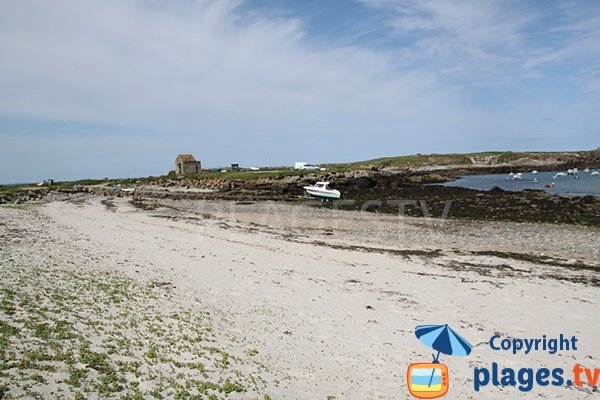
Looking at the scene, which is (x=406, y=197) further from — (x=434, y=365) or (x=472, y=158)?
(x=472, y=158)

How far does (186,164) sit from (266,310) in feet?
337

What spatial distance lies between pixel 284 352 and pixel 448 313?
7071 mm

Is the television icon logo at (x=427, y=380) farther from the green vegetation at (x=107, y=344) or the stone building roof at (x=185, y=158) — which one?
the stone building roof at (x=185, y=158)

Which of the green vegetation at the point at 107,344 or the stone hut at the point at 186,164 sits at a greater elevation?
the stone hut at the point at 186,164

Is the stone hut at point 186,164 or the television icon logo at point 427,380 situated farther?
the stone hut at point 186,164

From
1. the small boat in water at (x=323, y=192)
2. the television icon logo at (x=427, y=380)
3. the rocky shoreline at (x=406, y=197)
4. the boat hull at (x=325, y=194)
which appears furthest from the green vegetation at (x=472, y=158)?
the television icon logo at (x=427, y=380)

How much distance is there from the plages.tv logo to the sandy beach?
0.25m

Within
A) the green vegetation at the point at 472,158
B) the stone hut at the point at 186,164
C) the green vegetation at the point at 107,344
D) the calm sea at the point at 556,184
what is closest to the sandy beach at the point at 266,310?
the green vegetation at the point at 107,344

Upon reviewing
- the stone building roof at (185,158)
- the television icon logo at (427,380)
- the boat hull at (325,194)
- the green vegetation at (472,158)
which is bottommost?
the television icon logo at (427,380)

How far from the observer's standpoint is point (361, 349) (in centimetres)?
1149

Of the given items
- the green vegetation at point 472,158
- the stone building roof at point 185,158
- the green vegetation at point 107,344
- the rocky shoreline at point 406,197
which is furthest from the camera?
the green vegetation at point 472,158

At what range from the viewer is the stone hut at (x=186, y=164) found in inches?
4350

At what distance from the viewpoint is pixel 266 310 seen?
13.9m

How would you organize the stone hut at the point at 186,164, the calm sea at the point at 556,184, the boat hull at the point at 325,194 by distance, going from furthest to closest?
1. the stone hut at the point at 186,164
2. the calm sea at the point at 556,184
3. the boat hull at the point at 325,194
